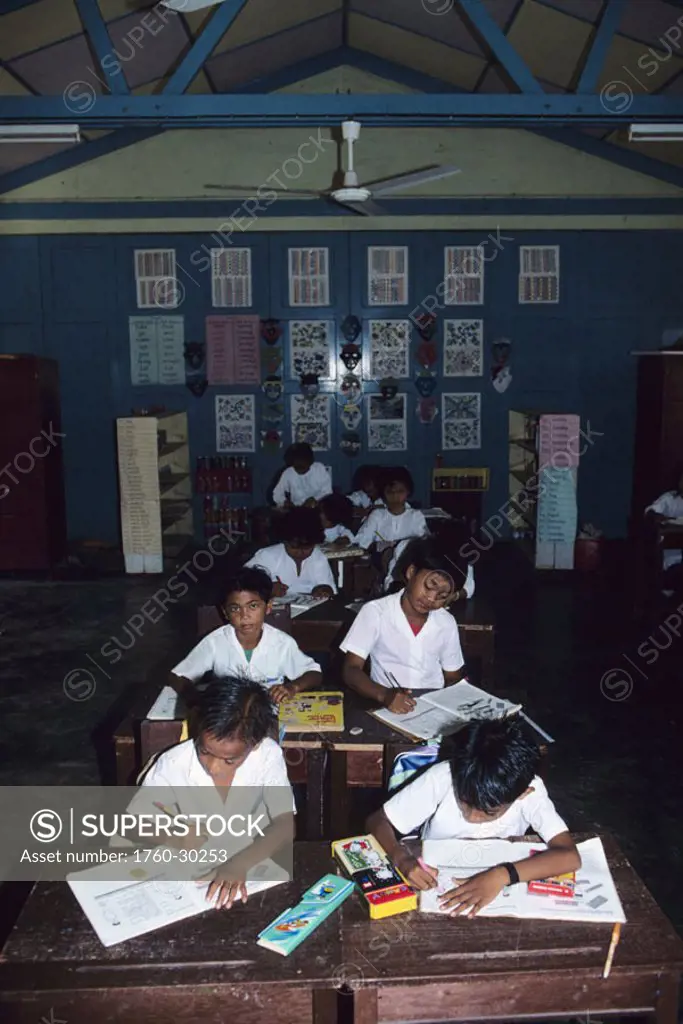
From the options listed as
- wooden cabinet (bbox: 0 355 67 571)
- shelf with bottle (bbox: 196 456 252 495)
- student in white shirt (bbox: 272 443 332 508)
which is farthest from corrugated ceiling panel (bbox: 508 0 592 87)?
wooden cabinet (bbox: 0 355 67 571)

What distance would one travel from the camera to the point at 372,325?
10266 mm

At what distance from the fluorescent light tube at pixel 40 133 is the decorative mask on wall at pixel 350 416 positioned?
16.6 ft

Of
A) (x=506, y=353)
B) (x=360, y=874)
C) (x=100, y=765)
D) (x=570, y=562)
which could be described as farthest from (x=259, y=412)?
(x=360, y=874)

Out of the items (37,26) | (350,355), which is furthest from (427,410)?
(37,26)

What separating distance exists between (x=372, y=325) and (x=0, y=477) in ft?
14.2

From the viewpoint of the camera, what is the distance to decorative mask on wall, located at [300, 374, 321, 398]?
10.3 metres

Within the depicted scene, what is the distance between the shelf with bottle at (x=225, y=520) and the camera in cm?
1032

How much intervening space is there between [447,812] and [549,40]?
7.26 m

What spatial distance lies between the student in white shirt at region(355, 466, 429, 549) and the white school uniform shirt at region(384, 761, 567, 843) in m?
4.31

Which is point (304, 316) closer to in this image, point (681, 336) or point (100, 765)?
point (681, 336)

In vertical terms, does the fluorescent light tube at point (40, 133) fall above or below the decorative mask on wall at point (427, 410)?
above

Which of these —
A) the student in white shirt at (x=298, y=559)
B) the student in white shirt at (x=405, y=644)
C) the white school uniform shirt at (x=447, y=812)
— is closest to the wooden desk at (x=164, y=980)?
the white school uniform shirt at (x=447, y=812)

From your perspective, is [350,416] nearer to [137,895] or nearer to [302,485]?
[302,485]

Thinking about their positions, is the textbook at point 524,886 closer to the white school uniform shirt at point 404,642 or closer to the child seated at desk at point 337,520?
the white school uniform shirt at point 404,642
